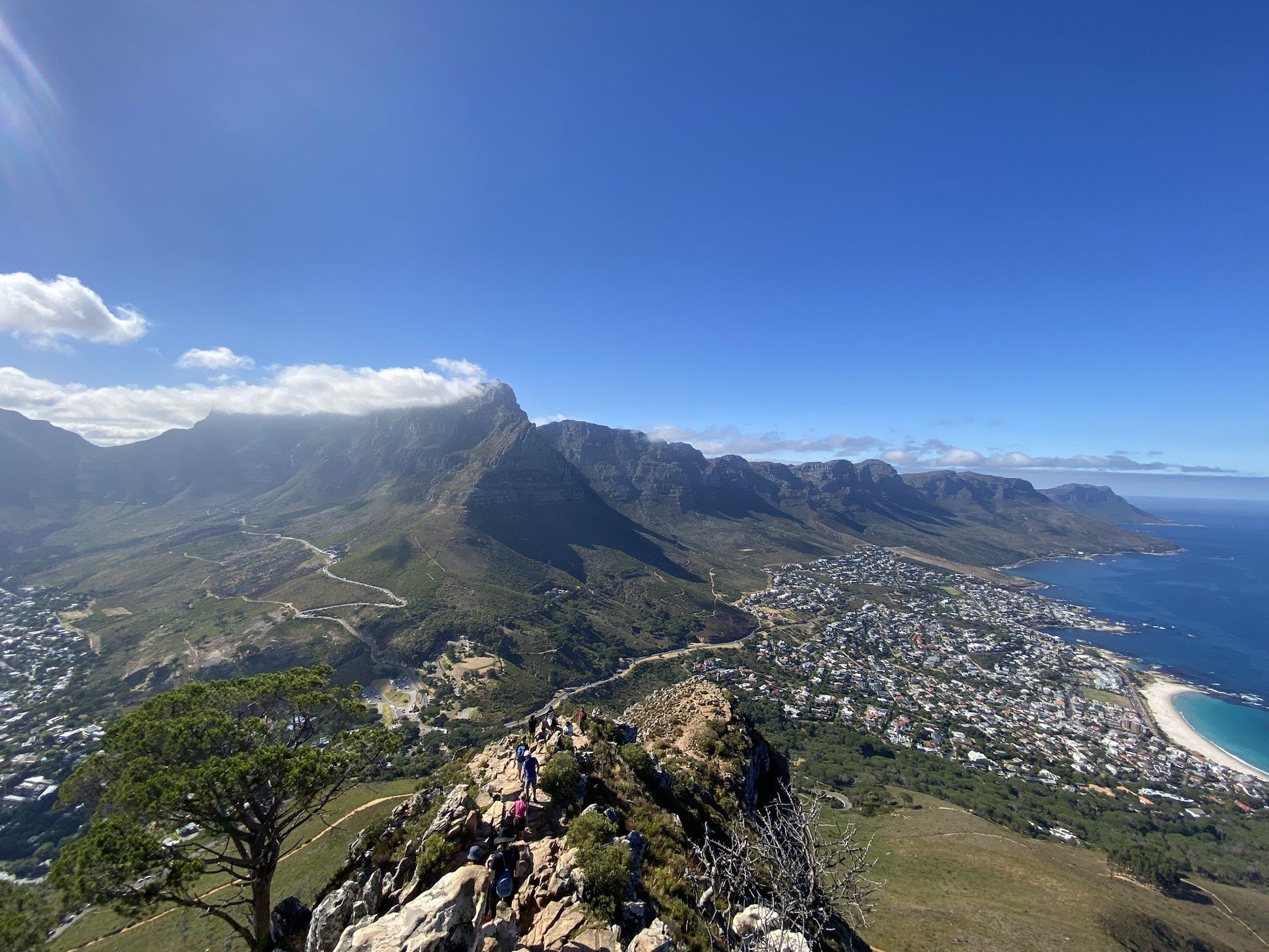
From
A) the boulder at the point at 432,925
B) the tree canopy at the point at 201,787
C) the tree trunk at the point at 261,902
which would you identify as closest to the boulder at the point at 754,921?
the boulder at the point at 432,925

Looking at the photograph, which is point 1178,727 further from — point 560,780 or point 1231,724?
point 560,780

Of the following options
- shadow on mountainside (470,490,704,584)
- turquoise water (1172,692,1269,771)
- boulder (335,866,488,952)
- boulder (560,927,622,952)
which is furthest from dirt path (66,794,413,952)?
turquoise water (1172,692,1269,771)

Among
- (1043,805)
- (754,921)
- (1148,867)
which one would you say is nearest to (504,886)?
(754,921)

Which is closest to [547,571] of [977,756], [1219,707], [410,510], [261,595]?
[410,510]

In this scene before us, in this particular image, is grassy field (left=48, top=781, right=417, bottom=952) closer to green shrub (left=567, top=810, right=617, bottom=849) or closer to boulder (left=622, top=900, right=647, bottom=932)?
green shrub (left=567, top=810, right=617, bottom=849)

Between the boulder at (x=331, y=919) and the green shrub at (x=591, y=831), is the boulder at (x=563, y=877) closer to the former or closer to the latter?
the green shrub at (x=591, y=831)
